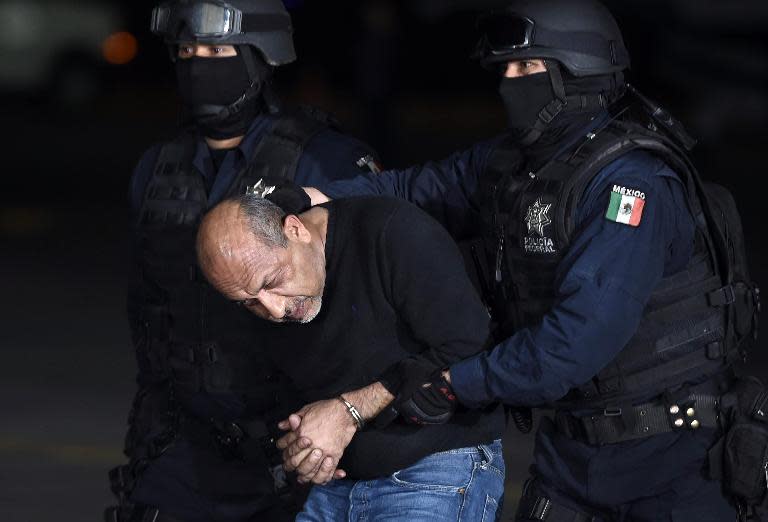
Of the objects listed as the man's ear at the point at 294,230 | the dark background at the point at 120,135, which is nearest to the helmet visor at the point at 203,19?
the man's ear at the point at 294,230

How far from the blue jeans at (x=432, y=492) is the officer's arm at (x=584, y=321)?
0.17m

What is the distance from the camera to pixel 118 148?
Result: 2167cm

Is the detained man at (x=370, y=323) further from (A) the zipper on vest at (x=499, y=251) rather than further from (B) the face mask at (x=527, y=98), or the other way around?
(B) the face mask at (x=527, y=98)

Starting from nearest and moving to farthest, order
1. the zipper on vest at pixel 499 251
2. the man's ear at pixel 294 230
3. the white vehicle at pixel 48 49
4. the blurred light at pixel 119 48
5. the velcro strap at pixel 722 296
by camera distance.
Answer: the man's ear at pixel 294 230, the velcro strap at pixel 722 296, the zipper on vest at pixel 499 251, the white vehicle at pixel 48 49, the blurred light at pixel 119 48

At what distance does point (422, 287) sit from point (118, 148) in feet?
58.9

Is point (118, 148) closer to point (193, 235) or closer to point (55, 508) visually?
point (55, 508)

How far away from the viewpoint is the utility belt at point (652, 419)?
4598mm

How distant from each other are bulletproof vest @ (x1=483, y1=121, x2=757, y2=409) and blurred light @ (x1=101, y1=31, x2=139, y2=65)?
2438cm

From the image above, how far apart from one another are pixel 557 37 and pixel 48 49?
2322 centimetres

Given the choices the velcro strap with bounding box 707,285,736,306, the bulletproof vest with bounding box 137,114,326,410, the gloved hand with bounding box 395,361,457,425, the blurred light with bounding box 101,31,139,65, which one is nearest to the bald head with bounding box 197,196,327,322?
the gloved hand with bounding box 395,361,457,425

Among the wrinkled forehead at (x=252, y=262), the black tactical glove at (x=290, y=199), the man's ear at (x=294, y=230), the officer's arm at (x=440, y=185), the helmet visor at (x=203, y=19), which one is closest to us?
the wrinkled forehead at (x=252, y=262)

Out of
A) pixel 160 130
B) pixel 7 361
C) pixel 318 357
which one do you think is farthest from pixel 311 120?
pixel 160 130

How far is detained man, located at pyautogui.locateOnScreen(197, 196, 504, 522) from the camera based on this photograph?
4156 mm

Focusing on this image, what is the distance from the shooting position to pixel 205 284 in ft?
17.4
